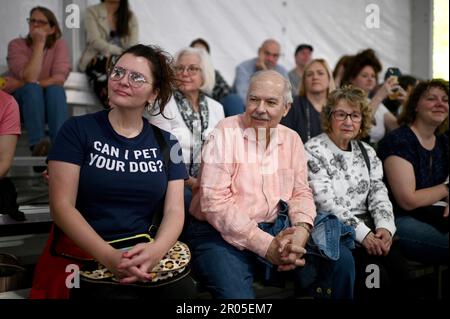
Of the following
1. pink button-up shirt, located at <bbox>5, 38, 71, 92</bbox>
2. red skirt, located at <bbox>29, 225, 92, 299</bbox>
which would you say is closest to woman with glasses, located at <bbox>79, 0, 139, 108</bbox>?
pink button-up shirt, located at <bbox>5, 38, 71, 92</bbox>

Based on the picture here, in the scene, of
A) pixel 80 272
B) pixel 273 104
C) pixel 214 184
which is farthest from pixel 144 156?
pixel 273 104

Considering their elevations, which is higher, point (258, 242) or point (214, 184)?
point (214, 184)

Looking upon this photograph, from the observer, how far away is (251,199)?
188cm

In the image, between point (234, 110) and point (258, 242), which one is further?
point (234, 110)

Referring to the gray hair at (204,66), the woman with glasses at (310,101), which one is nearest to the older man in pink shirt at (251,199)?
the woman with glasses at (310,101)

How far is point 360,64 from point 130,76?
1722mm

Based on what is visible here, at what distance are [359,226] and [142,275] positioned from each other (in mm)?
1011

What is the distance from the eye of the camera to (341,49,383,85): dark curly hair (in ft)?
9.64

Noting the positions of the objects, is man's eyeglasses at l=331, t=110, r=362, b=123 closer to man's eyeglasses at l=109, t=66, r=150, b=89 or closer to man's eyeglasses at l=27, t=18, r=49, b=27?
man's eyeglasses at l=109, t=66, r=150, b=89

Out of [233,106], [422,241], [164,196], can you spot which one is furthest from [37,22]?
[422,241]

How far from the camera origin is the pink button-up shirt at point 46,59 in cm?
193

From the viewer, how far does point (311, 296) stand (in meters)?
1.91

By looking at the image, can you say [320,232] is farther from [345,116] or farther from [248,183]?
[345,116]
